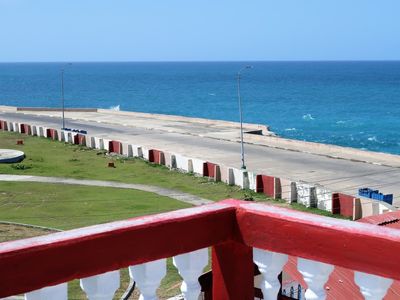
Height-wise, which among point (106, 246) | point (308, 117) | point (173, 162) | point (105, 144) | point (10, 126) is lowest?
point (308, 117)

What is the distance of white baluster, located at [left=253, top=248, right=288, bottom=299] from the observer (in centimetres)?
360

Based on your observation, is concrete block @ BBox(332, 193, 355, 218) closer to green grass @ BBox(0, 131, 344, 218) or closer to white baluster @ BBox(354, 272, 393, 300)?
green grass @ BBox(0, 131, 344, 218)

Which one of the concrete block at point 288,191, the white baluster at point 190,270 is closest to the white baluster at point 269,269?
the white baluster at point 190,270

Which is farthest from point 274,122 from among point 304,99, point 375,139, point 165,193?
point 165,193

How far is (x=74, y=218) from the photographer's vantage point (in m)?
29.5

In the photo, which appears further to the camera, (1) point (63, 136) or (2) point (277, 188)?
(1) point (63, 136)

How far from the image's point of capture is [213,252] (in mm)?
3758

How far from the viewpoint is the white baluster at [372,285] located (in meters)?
3.18

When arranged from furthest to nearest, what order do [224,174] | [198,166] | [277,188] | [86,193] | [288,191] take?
[198,166]
[224,174]
[86,193]
[277,188]
[288,191]

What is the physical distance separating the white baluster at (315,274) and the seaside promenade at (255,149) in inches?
1210

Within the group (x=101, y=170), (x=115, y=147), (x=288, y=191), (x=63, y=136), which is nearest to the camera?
(x=288, y=191)

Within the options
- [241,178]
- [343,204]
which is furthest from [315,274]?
[241,178]

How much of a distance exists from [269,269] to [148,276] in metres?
0.72

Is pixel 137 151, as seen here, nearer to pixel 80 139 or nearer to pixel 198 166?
pixel 198 166
